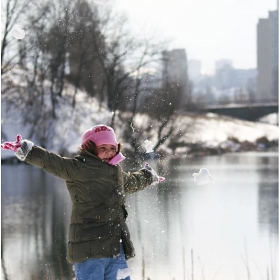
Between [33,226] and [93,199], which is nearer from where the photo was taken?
[93,199]

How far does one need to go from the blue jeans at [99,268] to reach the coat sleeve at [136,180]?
30 cm

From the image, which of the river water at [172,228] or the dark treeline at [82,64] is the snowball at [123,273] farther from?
the dark treeline at [82,64]

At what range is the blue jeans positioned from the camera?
7.41 feet

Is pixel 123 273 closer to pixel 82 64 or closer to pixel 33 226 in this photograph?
pixel 33 226

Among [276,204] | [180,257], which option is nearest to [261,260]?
[180,257]

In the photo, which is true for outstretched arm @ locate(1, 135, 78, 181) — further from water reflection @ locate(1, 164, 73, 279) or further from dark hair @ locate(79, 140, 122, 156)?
water reflection @ locate(1, 164, 73, 279)

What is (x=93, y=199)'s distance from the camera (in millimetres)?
2271

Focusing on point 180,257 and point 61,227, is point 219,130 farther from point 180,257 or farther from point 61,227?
point 180,257

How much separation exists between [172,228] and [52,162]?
5.89 m

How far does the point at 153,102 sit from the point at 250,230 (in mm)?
2202

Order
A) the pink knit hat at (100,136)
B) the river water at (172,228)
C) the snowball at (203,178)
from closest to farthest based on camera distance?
the pink knit hat at (100,136) → the snowball at (203,178) → the river water at (172,228)

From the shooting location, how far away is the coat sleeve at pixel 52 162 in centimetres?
221

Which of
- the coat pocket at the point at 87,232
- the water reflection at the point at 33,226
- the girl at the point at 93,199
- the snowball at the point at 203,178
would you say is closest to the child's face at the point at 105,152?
the girl at the point at 93,199

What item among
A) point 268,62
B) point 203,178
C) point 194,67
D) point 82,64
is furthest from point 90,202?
point 268,62
